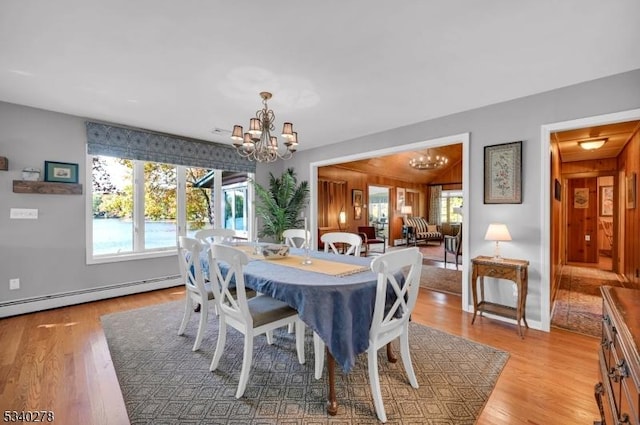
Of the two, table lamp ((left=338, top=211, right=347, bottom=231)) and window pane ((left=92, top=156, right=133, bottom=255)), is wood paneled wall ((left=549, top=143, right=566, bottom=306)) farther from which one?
window pane ((left=92, top=156, right=133, bottom=255))

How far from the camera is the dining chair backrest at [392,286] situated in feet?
5.15

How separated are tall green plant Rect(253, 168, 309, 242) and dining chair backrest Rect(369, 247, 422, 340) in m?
3.60

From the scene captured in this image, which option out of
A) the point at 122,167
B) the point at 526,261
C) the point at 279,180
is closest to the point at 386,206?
the point at 279,180

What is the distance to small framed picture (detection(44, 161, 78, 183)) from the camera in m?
3.44

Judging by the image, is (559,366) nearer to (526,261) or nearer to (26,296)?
(526,261)

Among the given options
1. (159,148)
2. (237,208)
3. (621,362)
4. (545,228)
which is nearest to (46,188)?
(159,148)

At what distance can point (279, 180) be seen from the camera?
582 centimetres

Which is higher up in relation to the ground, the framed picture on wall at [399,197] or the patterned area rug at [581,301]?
the framed picture on wall at [399,197]

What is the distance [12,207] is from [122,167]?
1.23 metres

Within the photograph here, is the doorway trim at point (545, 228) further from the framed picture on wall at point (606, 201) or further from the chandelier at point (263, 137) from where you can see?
the framed picture on wall at point (606, 201)

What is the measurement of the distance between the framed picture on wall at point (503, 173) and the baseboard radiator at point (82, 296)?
15.1 feet

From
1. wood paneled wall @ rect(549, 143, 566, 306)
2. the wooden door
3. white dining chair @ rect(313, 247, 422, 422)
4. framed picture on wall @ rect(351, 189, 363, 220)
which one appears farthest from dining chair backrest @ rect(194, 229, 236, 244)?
the wooden door

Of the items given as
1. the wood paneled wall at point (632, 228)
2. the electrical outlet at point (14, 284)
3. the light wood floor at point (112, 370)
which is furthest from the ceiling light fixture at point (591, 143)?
the electrical outlet at point (14, 284)

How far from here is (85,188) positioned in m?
3.72
